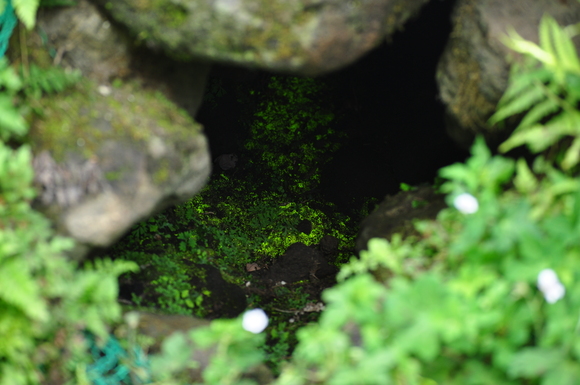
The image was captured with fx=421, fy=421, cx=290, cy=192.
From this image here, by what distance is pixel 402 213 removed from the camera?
388 centimetres

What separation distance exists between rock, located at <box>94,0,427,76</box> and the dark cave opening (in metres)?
2.90

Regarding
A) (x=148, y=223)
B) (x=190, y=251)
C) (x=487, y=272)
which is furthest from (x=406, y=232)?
(x=148, y=223)

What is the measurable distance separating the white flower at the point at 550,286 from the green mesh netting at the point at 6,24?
355 cm

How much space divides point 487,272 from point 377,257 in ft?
2.15

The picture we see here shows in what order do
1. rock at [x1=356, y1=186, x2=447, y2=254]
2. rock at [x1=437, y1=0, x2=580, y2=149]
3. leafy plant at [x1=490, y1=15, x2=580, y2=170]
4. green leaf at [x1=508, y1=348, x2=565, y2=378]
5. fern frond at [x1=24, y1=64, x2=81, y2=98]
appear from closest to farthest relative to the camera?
green leaf at [x1=508, y1=348, x2=565, y2=378] → leafy plant at [x1=490, y1=15, x2=580, y2=170] → fern frond at [x1=24, y1=64, x2=81, y2=98] → rock at [x1=437, y1=0, x2=580, y2=149] → rock at [x1=356, y1=186, x2=447, y2=254]

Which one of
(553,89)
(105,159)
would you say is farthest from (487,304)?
(105,159)

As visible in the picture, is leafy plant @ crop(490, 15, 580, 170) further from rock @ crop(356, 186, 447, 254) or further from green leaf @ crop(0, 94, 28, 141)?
green leaf @ crop(0, 94, 28, 141)

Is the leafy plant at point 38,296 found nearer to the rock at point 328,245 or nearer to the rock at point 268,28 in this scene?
the rock at point 268,28

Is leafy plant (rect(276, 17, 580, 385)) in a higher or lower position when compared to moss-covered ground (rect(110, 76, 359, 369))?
higher

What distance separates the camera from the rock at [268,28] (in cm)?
277

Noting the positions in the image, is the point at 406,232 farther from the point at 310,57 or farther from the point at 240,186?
the point at 240,186

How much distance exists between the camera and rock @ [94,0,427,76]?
9.09ft

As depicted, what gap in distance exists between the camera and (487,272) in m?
2.20

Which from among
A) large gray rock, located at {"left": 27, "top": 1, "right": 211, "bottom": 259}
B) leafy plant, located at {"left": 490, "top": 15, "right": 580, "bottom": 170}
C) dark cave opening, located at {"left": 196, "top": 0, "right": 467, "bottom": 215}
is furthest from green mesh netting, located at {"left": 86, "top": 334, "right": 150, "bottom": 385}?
dark cave opening, located at {"left": 196, "top": 0, "right": 467, "bottom": 215}
